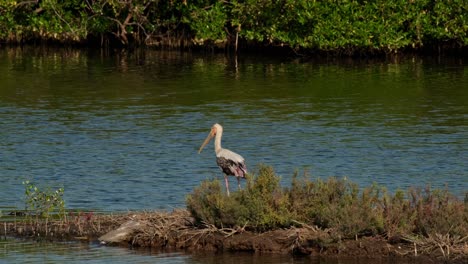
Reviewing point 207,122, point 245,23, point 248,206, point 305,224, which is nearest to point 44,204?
point 248,206

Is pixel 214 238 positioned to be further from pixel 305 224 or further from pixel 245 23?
pixel 245 23

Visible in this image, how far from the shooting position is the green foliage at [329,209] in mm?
18031

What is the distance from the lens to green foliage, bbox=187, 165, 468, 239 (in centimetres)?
1803

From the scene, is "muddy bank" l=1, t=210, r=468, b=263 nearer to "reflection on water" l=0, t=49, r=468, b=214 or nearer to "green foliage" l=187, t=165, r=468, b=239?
"green foliage" l=187, t=165, r=468, b=239

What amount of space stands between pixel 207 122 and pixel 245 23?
18276mm

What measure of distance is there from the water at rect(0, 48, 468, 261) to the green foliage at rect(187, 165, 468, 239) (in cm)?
408

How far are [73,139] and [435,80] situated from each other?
632 inches

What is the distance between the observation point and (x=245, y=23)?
172 feet

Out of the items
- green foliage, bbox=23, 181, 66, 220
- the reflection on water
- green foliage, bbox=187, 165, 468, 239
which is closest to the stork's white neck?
the reflection on water

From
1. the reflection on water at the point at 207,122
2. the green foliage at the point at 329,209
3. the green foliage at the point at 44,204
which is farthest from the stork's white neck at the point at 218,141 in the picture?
the green foliage at the point at 44,204

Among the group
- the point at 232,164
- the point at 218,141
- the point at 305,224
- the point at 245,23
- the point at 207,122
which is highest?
the point at 245,23

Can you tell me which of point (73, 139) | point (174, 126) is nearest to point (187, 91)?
point (174, 126)

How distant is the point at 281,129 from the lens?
33406 mm

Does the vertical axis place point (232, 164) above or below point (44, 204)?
above
